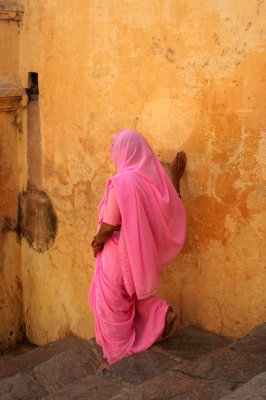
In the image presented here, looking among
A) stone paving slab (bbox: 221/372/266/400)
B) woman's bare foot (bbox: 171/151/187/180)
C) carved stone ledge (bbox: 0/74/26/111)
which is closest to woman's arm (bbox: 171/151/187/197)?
woman's bare foot (bbox: 171/151/187/180)

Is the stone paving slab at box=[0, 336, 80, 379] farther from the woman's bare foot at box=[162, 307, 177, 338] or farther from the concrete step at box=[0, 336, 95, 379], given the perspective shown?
the woman's bare foot at box=[162, 307, 177, 338]

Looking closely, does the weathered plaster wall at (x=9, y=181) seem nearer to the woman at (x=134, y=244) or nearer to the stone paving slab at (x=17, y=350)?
the stone paving slab at (x=17, y=350)

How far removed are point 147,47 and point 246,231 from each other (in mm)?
1508

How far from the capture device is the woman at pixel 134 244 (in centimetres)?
365

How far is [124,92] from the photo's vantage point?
446cm

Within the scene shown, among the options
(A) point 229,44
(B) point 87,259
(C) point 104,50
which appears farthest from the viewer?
(B) point 87,259

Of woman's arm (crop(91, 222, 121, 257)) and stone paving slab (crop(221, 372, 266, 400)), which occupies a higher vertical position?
woman's arm (crop(91, 222, 121, 257))

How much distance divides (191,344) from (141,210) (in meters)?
0.99

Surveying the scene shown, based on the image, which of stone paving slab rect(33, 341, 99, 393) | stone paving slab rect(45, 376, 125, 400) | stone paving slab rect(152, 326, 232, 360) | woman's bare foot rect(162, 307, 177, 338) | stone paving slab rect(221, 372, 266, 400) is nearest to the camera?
stone paving slab rect(221, 372, 266, 400)

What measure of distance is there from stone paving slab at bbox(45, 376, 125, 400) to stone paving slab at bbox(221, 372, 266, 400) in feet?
3.72

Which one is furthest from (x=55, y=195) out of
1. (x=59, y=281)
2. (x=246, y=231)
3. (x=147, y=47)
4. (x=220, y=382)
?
(x=220, y=382)

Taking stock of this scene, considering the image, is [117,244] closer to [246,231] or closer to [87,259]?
A: [246,231]

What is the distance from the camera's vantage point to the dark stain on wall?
5.52 meters

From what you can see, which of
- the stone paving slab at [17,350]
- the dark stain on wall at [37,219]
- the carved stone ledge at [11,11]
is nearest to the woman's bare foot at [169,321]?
the dark stain on wall at [37,219]
